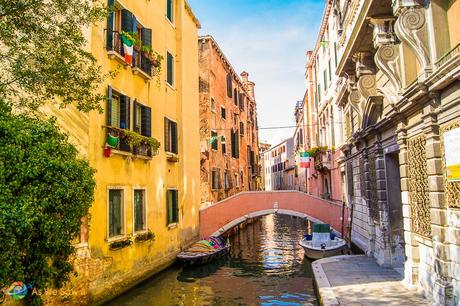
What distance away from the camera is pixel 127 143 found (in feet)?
38.6

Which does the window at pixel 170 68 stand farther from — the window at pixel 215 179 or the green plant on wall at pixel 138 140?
the window at pixel 215 179

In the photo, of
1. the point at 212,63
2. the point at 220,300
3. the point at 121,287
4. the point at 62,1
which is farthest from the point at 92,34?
the point at 212,63

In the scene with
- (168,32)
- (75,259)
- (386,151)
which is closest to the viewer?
(75,259)

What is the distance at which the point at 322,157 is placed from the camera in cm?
2348

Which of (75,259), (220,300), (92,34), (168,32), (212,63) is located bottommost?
(220,300)

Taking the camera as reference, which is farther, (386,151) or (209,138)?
(209,138)

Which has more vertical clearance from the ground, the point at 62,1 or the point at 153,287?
the point at 62,1

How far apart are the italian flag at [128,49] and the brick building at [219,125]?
1158cm

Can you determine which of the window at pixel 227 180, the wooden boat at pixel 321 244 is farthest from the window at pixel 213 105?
the wooden boat at pixel 321 244

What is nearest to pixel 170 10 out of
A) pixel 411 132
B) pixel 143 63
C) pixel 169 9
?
pixel 169 9

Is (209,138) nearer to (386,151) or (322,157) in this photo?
(322,157)

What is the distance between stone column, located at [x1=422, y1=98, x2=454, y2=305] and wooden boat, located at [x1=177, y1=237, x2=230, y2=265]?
952 cm

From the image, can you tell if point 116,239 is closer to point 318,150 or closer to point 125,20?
point 125,20

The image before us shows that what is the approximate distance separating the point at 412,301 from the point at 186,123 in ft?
39.3
